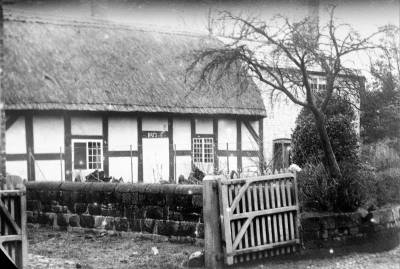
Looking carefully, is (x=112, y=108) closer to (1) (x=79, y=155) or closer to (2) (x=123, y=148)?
(2) (x=123, y=148)

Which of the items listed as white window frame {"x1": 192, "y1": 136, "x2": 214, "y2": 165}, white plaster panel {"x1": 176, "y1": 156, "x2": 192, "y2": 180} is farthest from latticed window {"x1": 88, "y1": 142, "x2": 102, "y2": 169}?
white window frame {"x1": 192, "y1": 136, "x2": 214, "y2": 165}

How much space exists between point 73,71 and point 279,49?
10.0 meters

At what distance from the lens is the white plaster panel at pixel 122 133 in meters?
17.8

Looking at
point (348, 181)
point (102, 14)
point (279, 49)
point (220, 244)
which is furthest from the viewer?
point (102, 14)

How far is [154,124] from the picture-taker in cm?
1889

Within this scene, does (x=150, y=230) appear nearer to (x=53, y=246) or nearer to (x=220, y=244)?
(x=53, y=246)

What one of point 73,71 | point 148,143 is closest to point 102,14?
point 73,71

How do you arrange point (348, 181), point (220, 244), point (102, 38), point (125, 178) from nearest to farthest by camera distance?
point (220, 244), point (348, 181), point (125, 178), point (102, 38)

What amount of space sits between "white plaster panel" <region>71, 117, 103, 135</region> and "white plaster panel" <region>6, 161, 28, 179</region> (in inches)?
76.2

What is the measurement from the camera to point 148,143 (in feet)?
60.7

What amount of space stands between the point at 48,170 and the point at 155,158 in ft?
12.4

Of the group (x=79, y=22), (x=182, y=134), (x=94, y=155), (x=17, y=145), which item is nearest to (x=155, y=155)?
(x=182, y=134)

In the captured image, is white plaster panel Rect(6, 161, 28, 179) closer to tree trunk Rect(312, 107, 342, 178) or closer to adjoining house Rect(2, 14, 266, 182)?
adjoining house Rect(2, 14, 266, 182)

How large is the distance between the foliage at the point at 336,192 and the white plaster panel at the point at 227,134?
10.7 m
